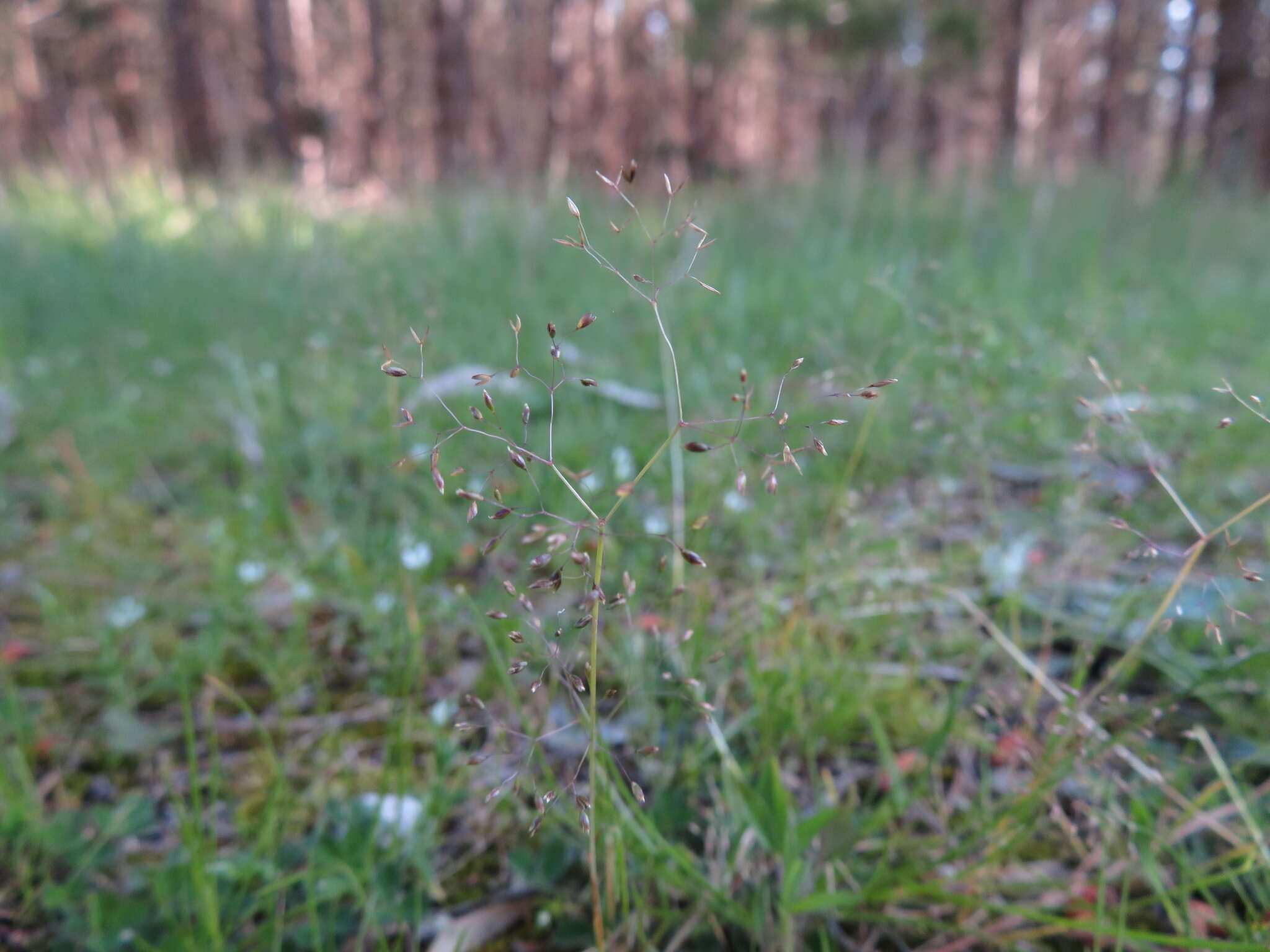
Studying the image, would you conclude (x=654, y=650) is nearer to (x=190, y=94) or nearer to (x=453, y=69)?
(x=453, y=69)

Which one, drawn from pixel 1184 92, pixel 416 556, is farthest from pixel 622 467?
pixel 1184 92

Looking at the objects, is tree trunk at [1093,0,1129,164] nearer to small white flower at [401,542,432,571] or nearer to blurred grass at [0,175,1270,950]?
blurred grass at [0,175,1270,950]

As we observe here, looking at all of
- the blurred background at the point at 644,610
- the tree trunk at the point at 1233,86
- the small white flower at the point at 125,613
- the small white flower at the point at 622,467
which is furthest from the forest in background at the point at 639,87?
the small white flower at the point at 125,613

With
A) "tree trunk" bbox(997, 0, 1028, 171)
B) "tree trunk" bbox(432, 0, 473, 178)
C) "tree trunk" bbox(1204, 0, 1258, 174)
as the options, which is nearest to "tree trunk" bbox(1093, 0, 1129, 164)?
"tree trunk" bbox(997, 0, 1028, 171)

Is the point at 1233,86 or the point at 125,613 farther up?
the point at 1233,86

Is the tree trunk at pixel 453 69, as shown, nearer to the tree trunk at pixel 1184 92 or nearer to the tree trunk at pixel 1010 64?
the tree trunk at pixel 1010 64

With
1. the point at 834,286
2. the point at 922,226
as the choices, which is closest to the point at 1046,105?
the point at 922,226
